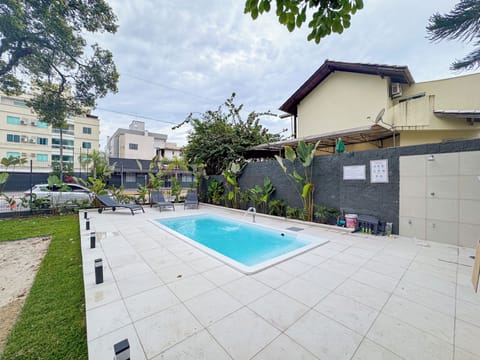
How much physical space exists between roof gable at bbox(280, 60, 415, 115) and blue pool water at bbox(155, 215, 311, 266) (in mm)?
8259

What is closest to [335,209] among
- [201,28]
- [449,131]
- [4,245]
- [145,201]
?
[449,131]

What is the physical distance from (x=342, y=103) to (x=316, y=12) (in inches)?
388

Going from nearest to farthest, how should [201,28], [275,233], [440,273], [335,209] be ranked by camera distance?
[440,273] → [275,233] → [335,209] → [201,28]

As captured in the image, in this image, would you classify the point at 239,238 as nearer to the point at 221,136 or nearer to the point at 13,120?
the point at 221,136

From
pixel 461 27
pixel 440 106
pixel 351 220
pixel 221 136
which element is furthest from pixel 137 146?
pixel 461 27

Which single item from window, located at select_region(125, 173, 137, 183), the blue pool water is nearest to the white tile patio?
the blue pool water

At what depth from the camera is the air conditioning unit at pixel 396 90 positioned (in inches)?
347

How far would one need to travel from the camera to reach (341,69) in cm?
992

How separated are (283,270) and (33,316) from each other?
11.9 feet

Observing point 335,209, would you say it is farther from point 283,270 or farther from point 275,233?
point 283,270

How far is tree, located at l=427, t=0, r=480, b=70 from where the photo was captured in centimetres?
727

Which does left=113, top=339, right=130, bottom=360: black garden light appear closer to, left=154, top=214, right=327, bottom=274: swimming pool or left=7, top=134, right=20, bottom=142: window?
left=154, top=214, right=327, bottom=274: swimming pool

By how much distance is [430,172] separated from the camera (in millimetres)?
5102

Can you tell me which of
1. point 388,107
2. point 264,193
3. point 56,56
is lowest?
point 264,193
